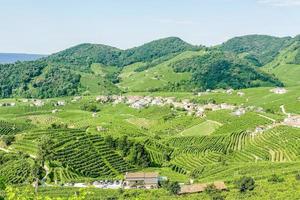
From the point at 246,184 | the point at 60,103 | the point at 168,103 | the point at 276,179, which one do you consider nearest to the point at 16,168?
the point at 246,184

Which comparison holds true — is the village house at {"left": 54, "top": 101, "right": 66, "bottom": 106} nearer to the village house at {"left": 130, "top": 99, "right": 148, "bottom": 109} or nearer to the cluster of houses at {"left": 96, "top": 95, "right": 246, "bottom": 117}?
the cluster of houses at {"left": 96, "top": 95, "right": 246, "bottom": 117}

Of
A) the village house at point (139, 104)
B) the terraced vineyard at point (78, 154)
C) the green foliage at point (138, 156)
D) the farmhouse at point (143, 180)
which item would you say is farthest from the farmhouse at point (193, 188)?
the village house at point (139, 104)

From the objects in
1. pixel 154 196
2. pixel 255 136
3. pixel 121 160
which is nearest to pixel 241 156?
pixel 255 136

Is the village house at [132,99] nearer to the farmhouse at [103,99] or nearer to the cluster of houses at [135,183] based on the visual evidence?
the farmhouse at [103,99]

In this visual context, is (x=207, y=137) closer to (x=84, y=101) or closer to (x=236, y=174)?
(x=236, y=174)

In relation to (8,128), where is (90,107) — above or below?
below

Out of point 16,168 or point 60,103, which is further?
point 60,103

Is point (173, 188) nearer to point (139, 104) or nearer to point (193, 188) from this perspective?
point (193, 188)
